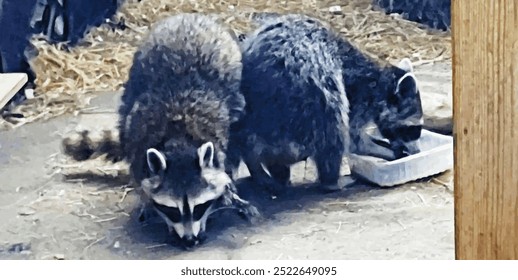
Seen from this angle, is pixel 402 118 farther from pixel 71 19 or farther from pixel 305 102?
pixel 71 19

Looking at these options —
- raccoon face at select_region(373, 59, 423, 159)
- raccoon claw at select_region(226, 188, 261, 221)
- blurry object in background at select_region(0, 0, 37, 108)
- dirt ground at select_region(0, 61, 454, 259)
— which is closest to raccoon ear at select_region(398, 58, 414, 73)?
raccoon face at select_region(373, 59, 423, 159)

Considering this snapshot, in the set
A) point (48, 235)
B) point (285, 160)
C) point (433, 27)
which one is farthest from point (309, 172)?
point (48, 235)

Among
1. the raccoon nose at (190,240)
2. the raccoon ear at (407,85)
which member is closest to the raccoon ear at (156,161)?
the raccoon nose at (190,240)

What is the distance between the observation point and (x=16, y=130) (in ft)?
3.44

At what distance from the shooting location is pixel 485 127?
3.33 feet

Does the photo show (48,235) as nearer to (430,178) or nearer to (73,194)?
(73,194)

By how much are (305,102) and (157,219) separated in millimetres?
267

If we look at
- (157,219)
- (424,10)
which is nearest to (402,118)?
(424,10)

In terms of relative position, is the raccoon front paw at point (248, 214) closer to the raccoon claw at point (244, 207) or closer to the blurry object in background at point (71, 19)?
the raccoon claw at point (244, 207)

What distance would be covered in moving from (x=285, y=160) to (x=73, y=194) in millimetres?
305

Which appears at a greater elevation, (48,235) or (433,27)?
(433,27)

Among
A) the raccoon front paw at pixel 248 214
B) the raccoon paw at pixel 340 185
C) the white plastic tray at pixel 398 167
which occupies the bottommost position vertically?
the raccoon front paw at pixel 248 214

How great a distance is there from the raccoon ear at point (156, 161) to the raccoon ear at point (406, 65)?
0.36 metres

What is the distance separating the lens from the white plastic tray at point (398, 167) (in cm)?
103
